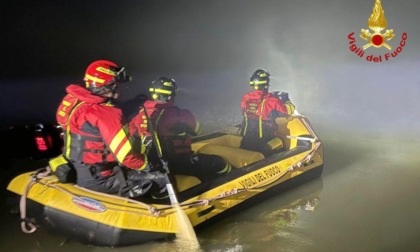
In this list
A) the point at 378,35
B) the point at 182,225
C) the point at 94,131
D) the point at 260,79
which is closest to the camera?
the point at 94,131

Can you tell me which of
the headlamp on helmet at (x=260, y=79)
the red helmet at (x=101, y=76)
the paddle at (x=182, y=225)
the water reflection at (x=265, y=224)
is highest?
the red helmet at (x=101, y=76)

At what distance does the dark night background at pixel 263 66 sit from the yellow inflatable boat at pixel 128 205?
0.69 feet

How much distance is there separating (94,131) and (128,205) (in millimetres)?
381

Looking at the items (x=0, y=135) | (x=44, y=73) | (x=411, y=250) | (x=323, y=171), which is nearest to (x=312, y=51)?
(x=323, y=171)

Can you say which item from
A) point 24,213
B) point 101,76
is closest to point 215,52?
point 101,76

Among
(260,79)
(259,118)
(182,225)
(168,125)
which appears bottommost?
(182,225)

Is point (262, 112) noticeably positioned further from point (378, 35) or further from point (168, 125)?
point (378, 35)

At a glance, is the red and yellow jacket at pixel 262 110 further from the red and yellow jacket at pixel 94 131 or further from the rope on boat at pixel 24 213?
the rope on boat at pixel 24 213

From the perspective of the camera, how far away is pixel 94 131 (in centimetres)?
200

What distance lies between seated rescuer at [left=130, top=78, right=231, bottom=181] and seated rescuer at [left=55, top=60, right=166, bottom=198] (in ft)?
0.89

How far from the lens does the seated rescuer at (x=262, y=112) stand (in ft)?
10.2

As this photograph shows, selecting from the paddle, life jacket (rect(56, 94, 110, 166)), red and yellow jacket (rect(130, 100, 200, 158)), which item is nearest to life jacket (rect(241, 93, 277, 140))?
red and yellow jacket (rect(130, 100, 200, 158))

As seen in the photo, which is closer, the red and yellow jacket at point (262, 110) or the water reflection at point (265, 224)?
the water reflection at point (265, 224)

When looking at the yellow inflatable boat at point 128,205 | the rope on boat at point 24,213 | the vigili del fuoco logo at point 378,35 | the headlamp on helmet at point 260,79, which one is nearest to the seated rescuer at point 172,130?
the yellow inflatable boat at point 128,205
